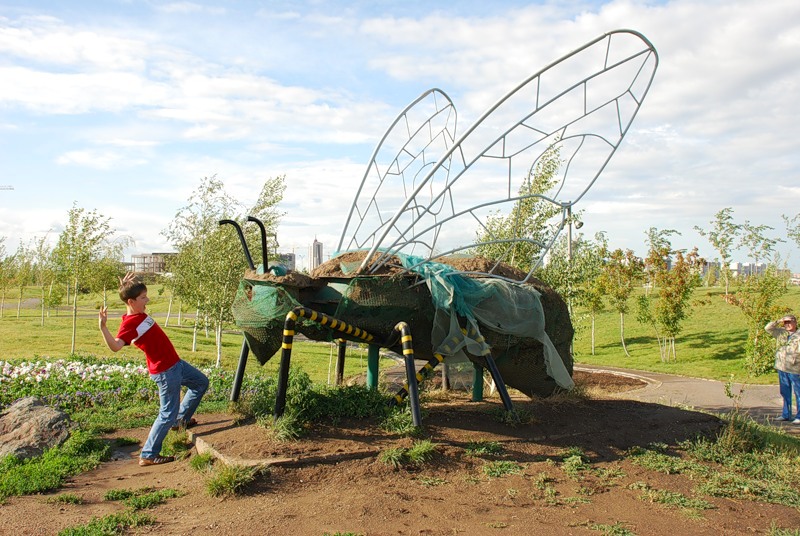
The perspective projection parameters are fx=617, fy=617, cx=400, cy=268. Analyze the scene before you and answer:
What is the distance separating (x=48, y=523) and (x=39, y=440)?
225 centimetres

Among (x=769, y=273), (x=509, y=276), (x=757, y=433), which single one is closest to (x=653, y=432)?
(x=757, y=433)

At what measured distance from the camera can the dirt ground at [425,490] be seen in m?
4.62

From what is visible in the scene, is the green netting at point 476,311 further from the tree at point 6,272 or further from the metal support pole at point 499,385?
the tree at point 6,272

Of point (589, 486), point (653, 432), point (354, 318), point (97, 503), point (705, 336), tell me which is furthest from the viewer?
point (705, 336)

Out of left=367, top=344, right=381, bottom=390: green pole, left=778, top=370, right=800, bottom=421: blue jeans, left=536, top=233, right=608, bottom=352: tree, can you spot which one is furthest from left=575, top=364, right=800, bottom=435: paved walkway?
left=367, top=344, right=381, bottom=390: green pole

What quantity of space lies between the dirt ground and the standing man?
4317 millimetres

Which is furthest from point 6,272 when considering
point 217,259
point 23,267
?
point 217,259

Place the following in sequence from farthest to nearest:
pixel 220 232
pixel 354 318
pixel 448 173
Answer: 1. pixel 220 232
2. pixel 354 318
3. pixel 448 173

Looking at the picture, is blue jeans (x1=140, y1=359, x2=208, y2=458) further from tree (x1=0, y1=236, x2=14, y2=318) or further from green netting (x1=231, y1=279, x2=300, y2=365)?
tree (x1=0, y1=236, x2=14, y2=318)

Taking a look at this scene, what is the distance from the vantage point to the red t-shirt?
20.2 ft

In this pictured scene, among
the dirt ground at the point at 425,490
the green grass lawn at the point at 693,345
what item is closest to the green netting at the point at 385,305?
the dirt ground at the point at 425,490

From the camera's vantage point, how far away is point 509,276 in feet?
27.8

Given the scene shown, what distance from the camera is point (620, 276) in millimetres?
21922

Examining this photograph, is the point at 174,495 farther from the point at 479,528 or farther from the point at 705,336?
the point at 705,336
